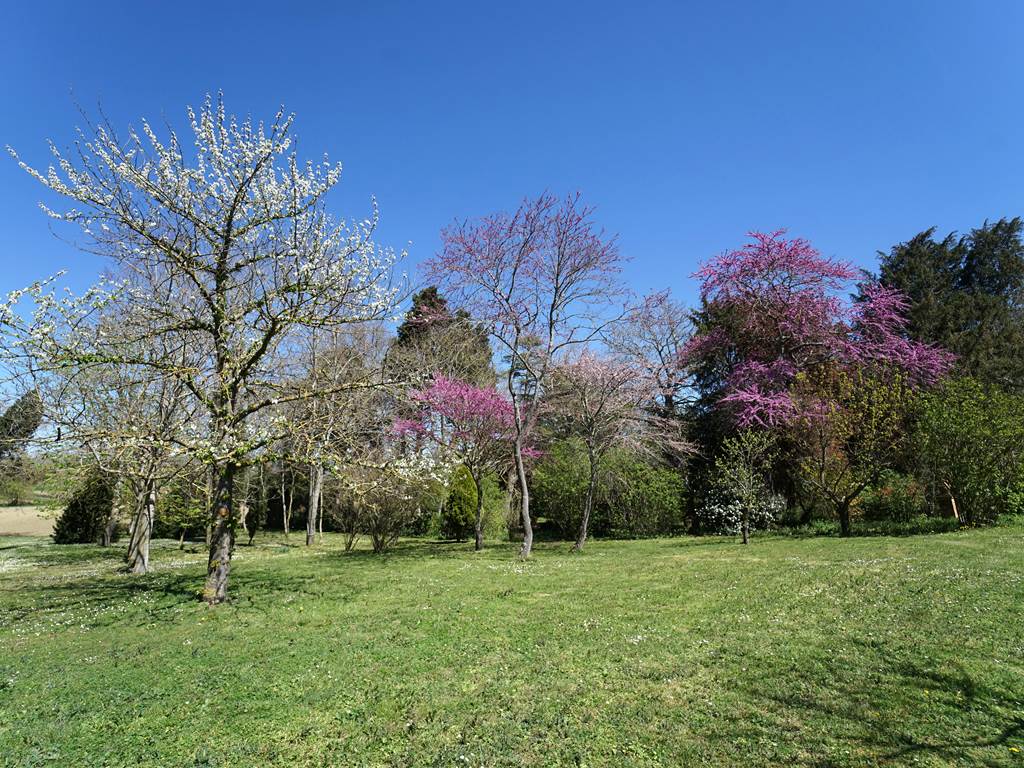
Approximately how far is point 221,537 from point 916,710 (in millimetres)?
→ 8398

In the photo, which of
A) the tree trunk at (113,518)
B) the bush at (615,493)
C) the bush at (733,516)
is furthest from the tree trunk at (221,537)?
the bush at (733,516)

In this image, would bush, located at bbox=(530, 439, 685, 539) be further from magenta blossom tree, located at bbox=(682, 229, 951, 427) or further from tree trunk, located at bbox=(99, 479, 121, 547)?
tree trunk, located at bbox=(99, 479, 121, 547)

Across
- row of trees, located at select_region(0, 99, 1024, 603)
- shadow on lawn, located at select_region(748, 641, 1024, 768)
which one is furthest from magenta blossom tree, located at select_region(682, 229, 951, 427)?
shadow on lawn, located at select_region(748, 641, 1024, 768)

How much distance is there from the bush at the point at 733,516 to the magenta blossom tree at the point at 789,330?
2776 mm

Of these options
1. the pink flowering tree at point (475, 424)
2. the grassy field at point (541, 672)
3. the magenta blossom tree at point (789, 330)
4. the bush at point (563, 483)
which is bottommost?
the grassy field at point (541, 672)

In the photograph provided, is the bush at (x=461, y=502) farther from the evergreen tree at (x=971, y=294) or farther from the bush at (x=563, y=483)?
the evergreen tree at (x=971, y=294)

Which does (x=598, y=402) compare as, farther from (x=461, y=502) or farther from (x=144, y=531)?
(x=144, y=531)

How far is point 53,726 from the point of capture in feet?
13.3

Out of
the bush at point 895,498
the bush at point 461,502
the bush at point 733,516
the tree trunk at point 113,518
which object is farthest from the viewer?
the bush at point 461,502

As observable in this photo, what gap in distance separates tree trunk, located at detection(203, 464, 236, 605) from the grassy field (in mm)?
261

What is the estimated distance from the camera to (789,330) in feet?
66.6

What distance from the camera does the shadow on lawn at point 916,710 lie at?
10.6ft

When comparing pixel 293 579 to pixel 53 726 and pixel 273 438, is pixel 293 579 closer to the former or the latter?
pixel 273 438

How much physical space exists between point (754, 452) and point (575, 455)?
5.89 meters
